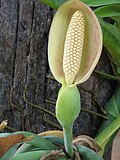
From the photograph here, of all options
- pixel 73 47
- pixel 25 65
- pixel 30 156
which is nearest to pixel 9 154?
pixel 30 156

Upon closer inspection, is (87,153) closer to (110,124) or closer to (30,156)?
(30,156)

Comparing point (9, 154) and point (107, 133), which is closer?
point (9, 154)

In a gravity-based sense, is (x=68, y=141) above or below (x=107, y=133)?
above

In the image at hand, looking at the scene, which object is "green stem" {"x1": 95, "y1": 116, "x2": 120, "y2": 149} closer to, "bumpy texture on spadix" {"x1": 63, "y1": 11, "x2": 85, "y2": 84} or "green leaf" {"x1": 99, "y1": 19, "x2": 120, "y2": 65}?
"green leaf" {"x1": 99, "y1": 19, "x2": 120, "y2": 65}

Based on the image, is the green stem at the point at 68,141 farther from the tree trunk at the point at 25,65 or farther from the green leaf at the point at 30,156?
the tree trunk at the point at 25,65

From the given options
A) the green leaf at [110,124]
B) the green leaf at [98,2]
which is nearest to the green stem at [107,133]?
the green leaf at [110,124]

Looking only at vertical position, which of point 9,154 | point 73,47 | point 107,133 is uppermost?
point 73,47

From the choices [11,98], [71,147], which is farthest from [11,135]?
[11,98]

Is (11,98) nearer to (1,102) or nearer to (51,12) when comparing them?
(1,102)
